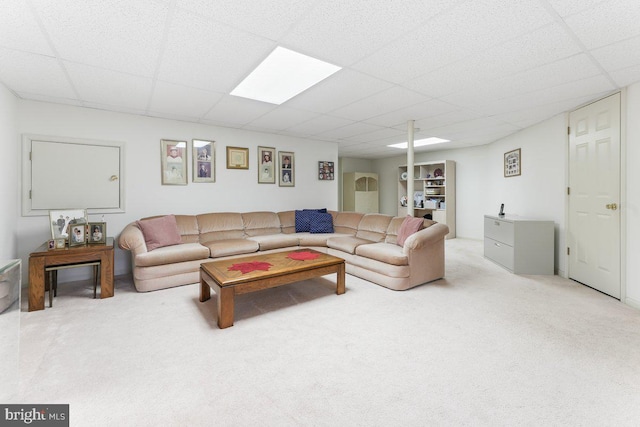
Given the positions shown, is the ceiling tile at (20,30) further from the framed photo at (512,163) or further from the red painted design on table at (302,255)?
the framed photo at (512,163)

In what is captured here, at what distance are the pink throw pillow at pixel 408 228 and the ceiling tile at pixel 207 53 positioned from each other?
2703mm

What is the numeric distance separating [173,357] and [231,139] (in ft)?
12.5

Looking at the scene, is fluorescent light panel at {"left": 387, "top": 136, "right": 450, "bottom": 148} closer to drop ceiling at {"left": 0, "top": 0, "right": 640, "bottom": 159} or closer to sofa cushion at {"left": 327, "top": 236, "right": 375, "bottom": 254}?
drop ceiling at {"left": 0, "top": 0, "right": 640, "bottom": 159}

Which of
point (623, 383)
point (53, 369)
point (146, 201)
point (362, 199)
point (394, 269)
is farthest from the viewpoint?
Answer: point (362, 199)

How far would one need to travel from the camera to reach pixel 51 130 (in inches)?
142

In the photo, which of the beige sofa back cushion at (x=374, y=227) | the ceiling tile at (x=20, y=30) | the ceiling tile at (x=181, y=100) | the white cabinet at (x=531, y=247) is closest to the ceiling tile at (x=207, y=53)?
the ceiling tile at (x=181, y=100)

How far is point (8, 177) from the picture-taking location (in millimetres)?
3121

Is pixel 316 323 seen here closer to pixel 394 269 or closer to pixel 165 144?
pixel 394 269

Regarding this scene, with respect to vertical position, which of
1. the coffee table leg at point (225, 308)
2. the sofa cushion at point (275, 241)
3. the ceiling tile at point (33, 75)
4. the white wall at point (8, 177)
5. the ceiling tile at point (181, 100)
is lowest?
the coffee table leg at point (225, 308)

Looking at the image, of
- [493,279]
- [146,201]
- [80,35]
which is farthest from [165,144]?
[493,279]

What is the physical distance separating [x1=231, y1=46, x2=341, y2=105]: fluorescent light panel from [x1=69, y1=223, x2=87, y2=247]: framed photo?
2.29 metres

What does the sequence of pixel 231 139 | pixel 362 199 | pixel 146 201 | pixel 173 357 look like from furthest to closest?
pixel 362 199
pixel 231 139
pixel 146 201
pixel 173 357

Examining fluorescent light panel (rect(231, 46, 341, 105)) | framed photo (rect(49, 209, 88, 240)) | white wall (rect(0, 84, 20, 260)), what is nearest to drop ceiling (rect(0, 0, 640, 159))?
fluorescent light panel (rect(231, 46, 341, 105))

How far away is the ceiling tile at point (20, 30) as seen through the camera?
5.80ft
